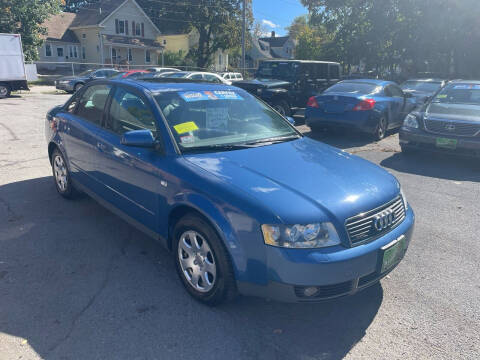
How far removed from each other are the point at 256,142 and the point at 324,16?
34.0m

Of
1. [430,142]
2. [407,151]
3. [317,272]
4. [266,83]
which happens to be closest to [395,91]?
[407,151]

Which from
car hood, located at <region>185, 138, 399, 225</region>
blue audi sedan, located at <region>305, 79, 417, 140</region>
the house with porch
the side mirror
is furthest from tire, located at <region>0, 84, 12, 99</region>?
the house with porch

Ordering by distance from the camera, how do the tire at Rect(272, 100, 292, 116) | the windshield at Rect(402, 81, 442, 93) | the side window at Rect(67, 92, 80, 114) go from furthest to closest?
the windshield at Rect(402, 81, 442, 93), the tire at Rect(272, 100, 292, 116), the side window at Rect(67, 92, 80, 114)

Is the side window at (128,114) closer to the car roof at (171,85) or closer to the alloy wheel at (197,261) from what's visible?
the car roof at (171,85)

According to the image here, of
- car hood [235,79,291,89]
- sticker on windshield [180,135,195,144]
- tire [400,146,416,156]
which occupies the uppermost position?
car hood [235,79,291,89]

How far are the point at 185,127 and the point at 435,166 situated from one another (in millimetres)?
5985

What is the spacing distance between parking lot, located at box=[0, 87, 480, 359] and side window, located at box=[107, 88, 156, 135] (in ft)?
3.95

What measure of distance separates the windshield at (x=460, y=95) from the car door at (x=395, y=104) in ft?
5.40

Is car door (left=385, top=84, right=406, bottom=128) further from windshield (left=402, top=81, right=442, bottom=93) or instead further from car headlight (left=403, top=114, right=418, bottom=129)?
windshield (left=402, top=81, right=442, bottom=93)

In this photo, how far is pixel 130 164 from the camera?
373cm

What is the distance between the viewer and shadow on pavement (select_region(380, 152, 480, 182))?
7.21 metres

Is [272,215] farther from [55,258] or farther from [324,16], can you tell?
[324,16]

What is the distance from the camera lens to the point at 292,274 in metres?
2.64

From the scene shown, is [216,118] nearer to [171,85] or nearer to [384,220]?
[171,85]
